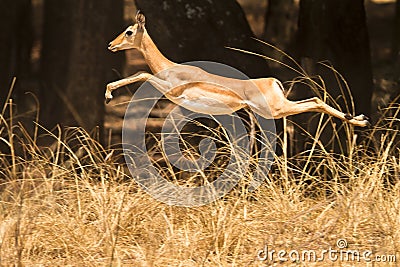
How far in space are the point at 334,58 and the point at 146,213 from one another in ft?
7.37

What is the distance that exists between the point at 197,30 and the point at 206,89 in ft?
8.02

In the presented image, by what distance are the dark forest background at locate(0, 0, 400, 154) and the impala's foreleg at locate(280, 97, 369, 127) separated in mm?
1569

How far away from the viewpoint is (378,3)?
16.3m

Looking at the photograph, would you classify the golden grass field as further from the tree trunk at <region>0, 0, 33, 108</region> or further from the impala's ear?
the tree trunk at <region>0, 0, 33, 108</region>

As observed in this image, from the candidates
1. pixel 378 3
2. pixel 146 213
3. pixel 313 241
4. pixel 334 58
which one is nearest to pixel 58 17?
pixel 334 58

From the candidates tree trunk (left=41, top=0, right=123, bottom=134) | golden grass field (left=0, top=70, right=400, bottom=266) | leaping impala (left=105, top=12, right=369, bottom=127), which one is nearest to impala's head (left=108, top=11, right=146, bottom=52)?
leaping impala (left=105, top=12, right=369, bottom=127)

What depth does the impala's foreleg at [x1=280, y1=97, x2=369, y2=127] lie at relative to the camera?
3758 mm

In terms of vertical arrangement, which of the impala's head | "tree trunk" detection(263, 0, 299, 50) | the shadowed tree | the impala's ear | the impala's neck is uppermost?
the impala's ear

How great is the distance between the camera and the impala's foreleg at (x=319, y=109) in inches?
148

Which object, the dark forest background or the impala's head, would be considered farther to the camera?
the dark forest background

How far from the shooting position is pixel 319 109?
3803 mm

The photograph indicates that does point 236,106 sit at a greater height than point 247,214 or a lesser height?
greater

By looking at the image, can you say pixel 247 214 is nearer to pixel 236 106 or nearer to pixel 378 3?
pixel 236 106

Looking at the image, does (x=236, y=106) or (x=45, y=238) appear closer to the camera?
(x=236, y=106)
